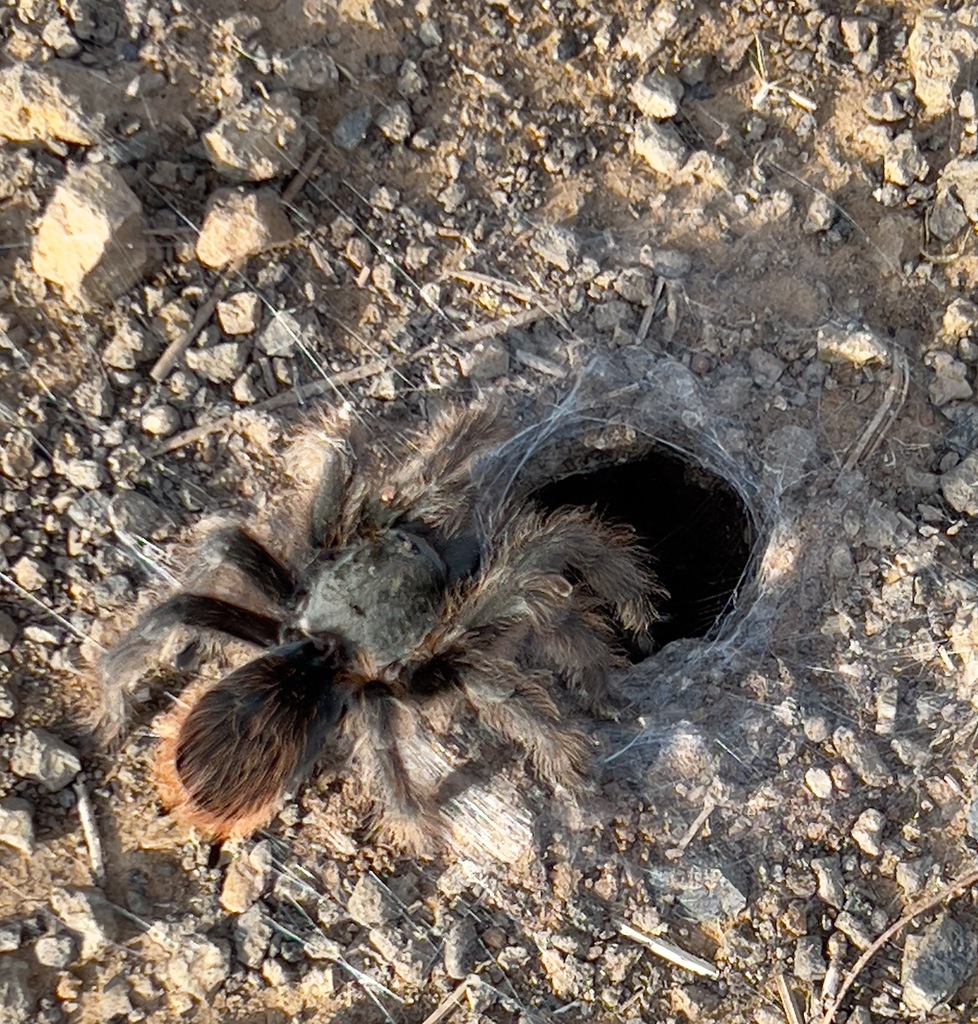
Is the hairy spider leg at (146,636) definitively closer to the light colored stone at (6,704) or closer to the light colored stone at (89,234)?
the light colored stone at (6,704)

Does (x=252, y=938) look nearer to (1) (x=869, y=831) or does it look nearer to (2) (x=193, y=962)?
(2) (x=193, y=962)

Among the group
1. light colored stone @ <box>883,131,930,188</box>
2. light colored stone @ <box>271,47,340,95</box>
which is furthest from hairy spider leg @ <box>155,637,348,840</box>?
light colored stone @ <box>883,131,930,188</box>

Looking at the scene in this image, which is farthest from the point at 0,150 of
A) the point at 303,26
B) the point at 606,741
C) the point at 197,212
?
the point at 606,741

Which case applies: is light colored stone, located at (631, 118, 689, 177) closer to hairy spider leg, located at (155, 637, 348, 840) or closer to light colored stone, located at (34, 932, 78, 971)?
hairy spider leg, located at (155, 637, 348, 840)

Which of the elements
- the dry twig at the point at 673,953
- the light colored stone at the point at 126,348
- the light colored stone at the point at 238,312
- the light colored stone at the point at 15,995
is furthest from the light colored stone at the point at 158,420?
the dry twig at the point at 673,953

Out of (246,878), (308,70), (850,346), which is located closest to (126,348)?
(308,70)
